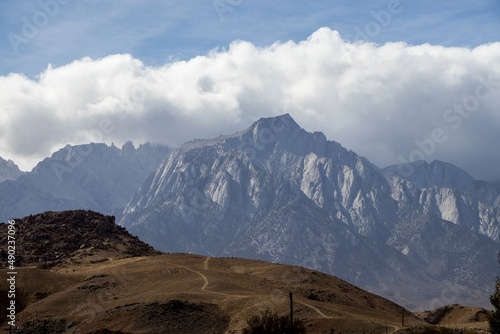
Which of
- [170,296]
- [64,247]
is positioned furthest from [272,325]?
[64,247]

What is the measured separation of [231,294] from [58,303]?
30979 mm

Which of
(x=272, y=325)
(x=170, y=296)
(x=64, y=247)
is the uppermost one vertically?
(x=64, y=247)

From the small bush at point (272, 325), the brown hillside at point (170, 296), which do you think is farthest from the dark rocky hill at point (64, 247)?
the small bush at point (272, 325)

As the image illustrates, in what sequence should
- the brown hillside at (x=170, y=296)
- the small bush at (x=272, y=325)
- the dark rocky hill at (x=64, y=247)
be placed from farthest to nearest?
1. the dark rocky hill at (x=64, y=247)
2. the brown hillside at (x=170, y=296)
3. the small bush at (x=272, y=325)

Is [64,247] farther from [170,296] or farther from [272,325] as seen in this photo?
[272,325]

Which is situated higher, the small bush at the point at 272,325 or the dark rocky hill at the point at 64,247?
the dark rocky hill at the point at 64,247

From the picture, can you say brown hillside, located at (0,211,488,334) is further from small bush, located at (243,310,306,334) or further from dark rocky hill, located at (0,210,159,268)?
small bush, located at (243,310,306,334)

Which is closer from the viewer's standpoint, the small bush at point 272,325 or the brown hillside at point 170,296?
the small bush at point 272,325

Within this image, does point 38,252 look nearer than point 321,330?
No

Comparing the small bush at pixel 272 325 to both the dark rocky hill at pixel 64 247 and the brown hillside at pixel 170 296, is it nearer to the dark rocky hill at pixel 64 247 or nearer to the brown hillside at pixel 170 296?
the brown hillside at pixel 170 296

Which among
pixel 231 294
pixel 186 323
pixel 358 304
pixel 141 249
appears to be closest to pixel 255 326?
pixel 186 323

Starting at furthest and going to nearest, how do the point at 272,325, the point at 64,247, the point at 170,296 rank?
1. the point at 64,247
2. the point at 170,296
3. the point at 272,325

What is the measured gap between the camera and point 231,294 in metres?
136

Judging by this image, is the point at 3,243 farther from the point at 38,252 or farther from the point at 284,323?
the point at 284,323
